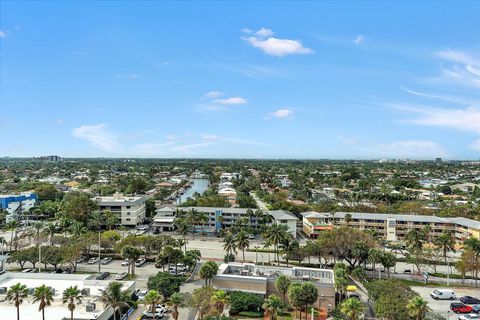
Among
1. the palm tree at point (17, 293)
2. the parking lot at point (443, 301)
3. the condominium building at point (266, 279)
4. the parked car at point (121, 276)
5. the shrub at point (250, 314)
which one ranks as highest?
the palm tree at point (17, 293)

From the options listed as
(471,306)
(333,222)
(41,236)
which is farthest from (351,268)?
(41,236)

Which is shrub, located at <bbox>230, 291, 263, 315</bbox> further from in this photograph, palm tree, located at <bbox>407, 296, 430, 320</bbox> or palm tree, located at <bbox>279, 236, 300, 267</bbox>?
palm tree, located at <bbox>279, 236, 300, 267</bbox>

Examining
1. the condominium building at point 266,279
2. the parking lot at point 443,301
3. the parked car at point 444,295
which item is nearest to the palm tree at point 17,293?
the condominium building at point 266,279

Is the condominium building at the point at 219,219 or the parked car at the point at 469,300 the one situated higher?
Answer: the condominium building at the point at 219,219

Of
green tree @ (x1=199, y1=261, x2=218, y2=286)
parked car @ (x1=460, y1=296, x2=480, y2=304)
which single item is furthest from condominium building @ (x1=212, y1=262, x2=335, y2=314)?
parked car @ (x1=460, y1=296, x2=480, y2=304)

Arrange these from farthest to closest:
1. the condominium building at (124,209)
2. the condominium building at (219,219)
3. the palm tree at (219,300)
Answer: the condominium building at (124,209)
the condominium building at (219,219)
the palm tree at (219,300)

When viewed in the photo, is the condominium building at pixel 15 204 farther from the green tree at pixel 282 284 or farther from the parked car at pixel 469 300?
the parked car at pixel 469 300

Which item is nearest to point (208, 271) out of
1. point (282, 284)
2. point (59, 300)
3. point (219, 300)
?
point (282, 284)

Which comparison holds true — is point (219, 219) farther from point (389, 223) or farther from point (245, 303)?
point (245, 303)
